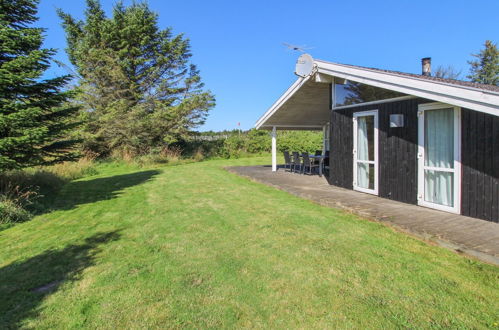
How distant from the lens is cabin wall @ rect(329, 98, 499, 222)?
4773 millimetres

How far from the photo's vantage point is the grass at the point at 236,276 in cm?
255

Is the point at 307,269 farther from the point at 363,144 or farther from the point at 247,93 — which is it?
the point at 247,93

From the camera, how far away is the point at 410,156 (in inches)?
242

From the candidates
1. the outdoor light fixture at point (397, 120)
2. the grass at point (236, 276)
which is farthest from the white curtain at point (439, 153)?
the grass at point (236, 276)

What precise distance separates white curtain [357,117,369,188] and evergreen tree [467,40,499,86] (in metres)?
27.6

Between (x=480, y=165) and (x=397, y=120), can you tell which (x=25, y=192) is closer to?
(x=397, y=120)

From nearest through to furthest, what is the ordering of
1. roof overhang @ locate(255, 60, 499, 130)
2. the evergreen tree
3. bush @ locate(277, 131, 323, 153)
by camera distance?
roof overhang @ locate(255, 60, 499, 130) → bush @ locate(277, 131, 323, 153) → the evergreen tree

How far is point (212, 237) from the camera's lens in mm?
4633

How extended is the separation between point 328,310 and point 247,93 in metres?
21.7

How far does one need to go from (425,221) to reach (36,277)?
5514mm

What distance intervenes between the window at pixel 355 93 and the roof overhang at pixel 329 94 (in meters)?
0.40

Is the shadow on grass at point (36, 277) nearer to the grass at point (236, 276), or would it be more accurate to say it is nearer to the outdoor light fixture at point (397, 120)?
the grass at point (236, 276)

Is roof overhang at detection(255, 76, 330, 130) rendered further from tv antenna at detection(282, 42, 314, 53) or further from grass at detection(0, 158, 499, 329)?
grass at detection(0, 158, 499, 329)

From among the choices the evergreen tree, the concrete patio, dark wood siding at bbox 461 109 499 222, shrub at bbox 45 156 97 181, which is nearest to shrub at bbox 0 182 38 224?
shrub at bbox 45 156 97 181
